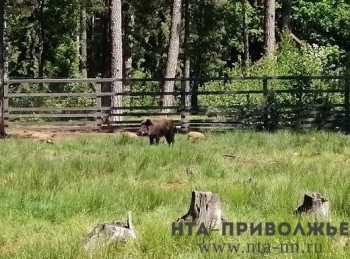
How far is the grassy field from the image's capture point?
4703 millimetres

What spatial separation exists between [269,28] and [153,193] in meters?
17.8

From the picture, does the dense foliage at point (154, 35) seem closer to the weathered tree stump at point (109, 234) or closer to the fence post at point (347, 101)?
the fence post at point (347, 101)

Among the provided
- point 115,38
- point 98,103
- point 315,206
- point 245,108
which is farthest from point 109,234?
point 115,38

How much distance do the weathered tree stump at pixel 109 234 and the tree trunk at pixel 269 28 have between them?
19.3m

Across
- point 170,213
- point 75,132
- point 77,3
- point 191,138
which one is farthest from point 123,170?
point 77,3

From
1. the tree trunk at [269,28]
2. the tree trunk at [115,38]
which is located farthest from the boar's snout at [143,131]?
the tree trunk at [269,28]

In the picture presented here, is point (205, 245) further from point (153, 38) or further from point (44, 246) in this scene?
point (153, 38)

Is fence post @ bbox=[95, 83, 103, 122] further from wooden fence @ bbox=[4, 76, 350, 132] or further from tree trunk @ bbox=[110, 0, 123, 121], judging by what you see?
tree trunk @ bbox=[110, 0, 123, 121]

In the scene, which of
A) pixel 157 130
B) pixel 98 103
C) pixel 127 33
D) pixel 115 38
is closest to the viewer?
pixel 157 130

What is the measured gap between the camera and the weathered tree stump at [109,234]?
465cm

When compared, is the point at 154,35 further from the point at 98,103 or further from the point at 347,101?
the point at 347,101

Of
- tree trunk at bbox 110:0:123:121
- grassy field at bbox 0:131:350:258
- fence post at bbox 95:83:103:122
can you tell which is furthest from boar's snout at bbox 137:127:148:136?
tree trunk at bbox 110:0:123:121

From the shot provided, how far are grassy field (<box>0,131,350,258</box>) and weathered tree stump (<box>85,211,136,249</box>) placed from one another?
0.24 feet

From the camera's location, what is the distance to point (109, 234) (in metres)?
4.72
